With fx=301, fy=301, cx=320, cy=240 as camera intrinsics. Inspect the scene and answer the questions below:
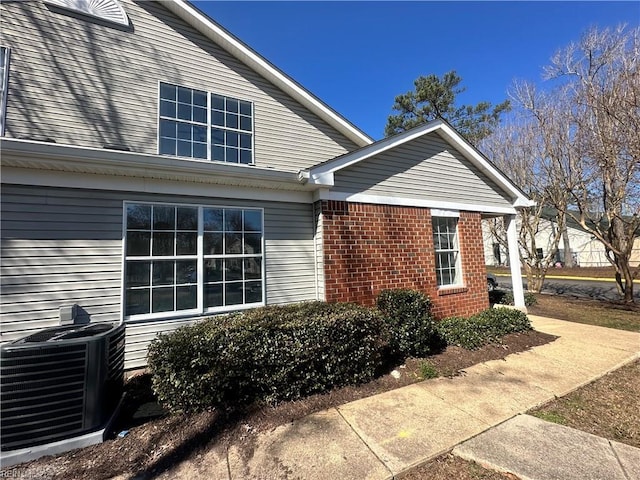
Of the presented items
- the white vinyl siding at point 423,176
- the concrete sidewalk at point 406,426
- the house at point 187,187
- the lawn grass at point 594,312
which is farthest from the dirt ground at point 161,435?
the lawn grass at point 594,312

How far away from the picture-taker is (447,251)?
7.91 meters

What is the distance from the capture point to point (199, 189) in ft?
17.9

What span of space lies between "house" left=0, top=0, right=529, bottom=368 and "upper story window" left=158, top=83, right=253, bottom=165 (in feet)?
0.11

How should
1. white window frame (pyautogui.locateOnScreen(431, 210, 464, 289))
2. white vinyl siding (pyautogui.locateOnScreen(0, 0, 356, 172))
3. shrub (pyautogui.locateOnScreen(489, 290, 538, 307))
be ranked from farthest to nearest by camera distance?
shrub (pyautogui.locateOnScreen(489, 290, 538, 307)), white window frame (pyautogui.locateOnScreen(431, 210, 464, 289)), white vinyl siding (pyautogui.locateOnScreen(0, 0, 356, 172))

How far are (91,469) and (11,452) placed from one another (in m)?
0.84

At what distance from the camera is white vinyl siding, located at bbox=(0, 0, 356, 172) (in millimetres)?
5348

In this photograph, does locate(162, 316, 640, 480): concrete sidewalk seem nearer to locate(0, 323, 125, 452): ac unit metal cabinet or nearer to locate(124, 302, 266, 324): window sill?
locate(0, 323, 125, 452): ac unit metal cabinet

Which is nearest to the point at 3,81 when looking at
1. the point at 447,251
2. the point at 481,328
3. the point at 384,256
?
the point at 384,256

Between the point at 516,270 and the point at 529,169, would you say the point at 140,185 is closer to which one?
the point at 516,270

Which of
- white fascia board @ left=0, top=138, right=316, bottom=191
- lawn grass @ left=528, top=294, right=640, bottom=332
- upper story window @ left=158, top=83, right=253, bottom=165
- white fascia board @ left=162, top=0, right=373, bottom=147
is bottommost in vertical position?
lawn grass @ left=528, top=294, right=640, bottom=332

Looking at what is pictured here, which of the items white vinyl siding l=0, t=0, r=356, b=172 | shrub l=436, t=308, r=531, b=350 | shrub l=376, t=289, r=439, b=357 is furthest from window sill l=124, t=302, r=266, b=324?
shrub l=436, t=308, r=531, b=350

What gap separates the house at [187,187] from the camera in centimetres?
464

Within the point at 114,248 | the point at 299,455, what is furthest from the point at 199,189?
the point at 299,455

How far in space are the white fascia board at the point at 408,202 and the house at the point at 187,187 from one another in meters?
0.03
